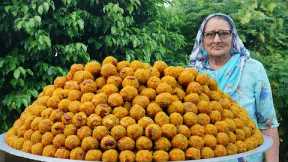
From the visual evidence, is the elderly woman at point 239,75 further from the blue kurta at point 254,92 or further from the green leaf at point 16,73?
the green leaf at point 16,73

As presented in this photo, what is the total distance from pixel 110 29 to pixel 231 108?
205 cm

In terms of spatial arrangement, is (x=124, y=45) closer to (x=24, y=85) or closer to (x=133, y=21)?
(x=133, y=21)

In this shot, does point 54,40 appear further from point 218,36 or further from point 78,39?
point 218,36

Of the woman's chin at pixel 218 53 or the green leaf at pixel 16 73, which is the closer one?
the woman's chin at pixel 218 53

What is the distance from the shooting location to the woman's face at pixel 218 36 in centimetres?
296

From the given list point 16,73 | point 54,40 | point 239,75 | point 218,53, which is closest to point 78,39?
point 54,40

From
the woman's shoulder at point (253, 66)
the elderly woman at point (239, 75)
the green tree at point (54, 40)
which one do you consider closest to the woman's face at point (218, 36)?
the elderly woman at point (239, 75)

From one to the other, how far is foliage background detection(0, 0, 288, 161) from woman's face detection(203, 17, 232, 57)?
3.86ft

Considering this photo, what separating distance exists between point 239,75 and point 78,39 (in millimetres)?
1657

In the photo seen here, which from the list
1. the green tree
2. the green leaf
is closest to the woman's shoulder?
the green tree

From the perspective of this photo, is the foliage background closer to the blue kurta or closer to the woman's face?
Result: the woman's face

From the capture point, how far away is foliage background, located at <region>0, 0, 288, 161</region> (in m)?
3.86

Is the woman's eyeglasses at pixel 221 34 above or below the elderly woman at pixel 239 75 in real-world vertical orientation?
above

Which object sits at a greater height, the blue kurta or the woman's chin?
the woman's chin
